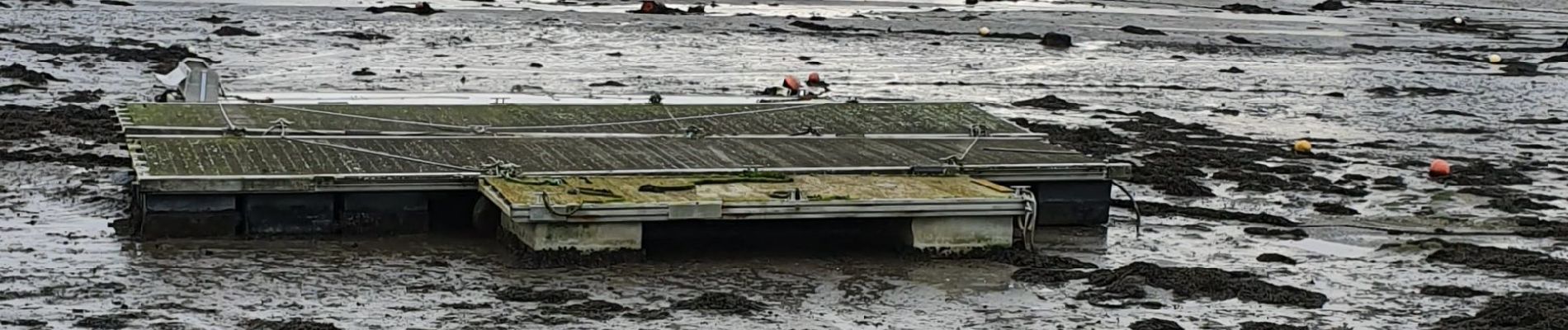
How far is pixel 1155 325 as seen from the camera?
31.3 ft

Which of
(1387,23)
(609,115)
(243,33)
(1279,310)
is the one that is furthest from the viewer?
(1387,23)

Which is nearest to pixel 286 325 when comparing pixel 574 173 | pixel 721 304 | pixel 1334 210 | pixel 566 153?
pixel 721 304

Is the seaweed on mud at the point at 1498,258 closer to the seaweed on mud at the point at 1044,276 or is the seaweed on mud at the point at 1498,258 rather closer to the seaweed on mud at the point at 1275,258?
the seaweed on mud at the point at 1275,258

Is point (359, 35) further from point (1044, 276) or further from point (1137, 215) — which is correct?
point (1044, 276)

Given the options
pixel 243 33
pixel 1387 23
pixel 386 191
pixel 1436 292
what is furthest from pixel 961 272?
pixel 1387 23

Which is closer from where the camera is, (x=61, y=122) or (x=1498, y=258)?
(x=1498, y=258)

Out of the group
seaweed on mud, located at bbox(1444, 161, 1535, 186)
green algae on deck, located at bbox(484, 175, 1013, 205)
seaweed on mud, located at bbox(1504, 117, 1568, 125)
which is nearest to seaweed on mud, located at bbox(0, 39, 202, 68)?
green algae on deck, located at bbox(484, 175, 1013, 205)

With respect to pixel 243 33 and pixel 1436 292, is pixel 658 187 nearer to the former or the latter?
pixel 1436 292

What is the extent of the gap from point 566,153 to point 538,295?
277 centimetres

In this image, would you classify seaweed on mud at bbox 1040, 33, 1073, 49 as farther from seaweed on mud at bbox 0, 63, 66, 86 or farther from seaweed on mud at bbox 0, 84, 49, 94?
seaweed on mud at bbox 0, 84, 49, 94

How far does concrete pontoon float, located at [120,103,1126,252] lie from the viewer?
35.8 feet

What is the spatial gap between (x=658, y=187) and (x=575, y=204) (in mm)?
859

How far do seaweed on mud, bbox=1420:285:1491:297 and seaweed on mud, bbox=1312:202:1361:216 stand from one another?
269cm

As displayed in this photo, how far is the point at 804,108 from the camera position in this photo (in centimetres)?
1498
